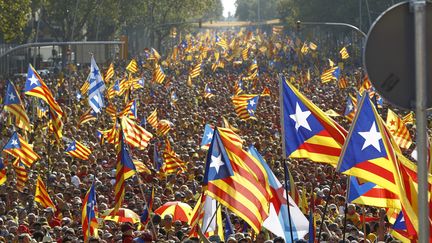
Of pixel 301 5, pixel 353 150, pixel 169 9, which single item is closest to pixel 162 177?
pixel 353 150

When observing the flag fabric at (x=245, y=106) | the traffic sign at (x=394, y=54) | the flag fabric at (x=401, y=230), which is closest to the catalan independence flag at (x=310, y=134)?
the flag fabric at (x=401, y=230)

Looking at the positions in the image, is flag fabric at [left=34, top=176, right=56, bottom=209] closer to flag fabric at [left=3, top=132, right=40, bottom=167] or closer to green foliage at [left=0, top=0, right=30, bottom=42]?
flag fabric at [left=3, top=132, right=40, bottom=167]

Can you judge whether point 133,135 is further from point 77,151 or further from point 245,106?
point 245,106

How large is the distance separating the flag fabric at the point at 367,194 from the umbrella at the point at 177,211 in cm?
398

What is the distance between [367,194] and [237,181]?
1.30 metres

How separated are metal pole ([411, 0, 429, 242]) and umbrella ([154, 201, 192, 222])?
907 cm

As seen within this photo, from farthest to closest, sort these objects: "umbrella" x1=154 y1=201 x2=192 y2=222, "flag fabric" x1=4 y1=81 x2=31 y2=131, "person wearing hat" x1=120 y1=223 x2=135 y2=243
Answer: "flag fabric" x1=4 y1=81 x2=31 y2=131, "umbrella" x1=154 y1=201 x2=192 y2=222, "person wearing hat" x1=120 y1=223 x2=135 y2=243

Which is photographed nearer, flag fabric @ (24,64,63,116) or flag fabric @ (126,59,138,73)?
flag fabric @ (24,64,63,116)

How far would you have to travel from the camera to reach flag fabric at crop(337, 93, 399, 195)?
352 inches

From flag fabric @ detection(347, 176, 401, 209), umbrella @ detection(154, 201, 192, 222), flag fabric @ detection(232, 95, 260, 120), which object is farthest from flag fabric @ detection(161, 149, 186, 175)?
flag fabric @ detection(347, 176, 401, 209)

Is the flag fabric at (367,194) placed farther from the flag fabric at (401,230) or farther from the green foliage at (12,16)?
the green foliage at (12,16)

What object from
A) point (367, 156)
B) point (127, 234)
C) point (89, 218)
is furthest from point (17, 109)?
point (367, 156)

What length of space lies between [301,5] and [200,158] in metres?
69.6

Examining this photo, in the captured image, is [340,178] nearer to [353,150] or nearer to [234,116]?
[353,150]
